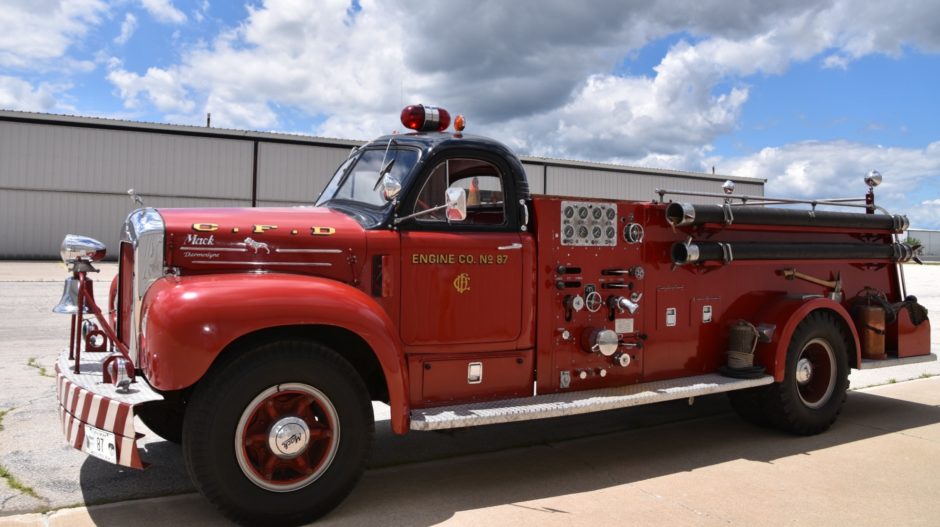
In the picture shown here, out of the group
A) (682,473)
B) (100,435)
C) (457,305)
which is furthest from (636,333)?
(100,435)

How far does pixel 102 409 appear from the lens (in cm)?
361

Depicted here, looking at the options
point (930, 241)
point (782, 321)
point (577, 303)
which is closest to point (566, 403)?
point (577, 303)

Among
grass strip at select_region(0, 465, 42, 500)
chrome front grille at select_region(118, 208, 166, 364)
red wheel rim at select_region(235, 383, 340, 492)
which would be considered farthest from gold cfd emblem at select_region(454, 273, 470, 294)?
grass strip at select_region(0, 465, 42, 500)

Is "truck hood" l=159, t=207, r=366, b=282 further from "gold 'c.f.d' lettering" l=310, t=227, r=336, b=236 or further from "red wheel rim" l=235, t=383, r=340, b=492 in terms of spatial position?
"red wheel rim" l=235, t=383, r=340, b=492

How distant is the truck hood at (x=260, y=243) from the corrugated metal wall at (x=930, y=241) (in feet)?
192

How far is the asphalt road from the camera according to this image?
159 inches

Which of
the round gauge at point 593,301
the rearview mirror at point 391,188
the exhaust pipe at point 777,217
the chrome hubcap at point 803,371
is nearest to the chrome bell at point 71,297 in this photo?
the rearview mirror at point 391,188

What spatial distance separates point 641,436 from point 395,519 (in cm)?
266

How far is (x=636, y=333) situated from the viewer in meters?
5.20

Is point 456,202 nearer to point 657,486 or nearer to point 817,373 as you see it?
point 657,486

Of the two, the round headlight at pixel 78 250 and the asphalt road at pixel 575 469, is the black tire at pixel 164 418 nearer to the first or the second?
the asphalt road at pixel 575 469

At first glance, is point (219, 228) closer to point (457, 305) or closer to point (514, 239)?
point (457, 305)

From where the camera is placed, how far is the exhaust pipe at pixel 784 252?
535 cm

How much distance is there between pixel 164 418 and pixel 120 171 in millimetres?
25483
